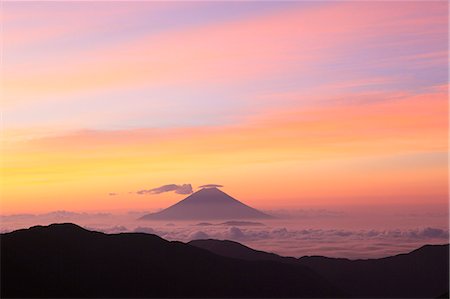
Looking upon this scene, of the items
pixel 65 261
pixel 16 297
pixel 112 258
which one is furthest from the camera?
pixel 112 258

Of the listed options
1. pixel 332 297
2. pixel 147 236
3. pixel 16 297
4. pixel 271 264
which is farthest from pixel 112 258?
pixel 332 297

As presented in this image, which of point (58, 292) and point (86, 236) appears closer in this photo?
point (58, 292)

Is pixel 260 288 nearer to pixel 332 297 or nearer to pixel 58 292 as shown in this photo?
pixel 332 297

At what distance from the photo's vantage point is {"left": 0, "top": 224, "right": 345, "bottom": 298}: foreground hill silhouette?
131250 mm

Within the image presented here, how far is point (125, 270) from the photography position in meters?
149

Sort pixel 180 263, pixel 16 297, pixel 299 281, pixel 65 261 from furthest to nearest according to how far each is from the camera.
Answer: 1. pixel 299 281
2. pixel 180 263
3. pixel 65 261
4. pixel 16 297

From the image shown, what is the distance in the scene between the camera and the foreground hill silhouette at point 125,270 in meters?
131

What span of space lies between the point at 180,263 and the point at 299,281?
3716 centimetres

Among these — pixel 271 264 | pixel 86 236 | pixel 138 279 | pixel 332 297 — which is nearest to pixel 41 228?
pixel 86 236

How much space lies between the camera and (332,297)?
18075cm

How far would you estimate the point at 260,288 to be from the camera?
16688 centimetres

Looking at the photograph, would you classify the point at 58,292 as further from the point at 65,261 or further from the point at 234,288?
the point at 234,288

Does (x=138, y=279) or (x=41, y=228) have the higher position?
(x=41, y=228)

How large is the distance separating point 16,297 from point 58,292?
9.61 m
